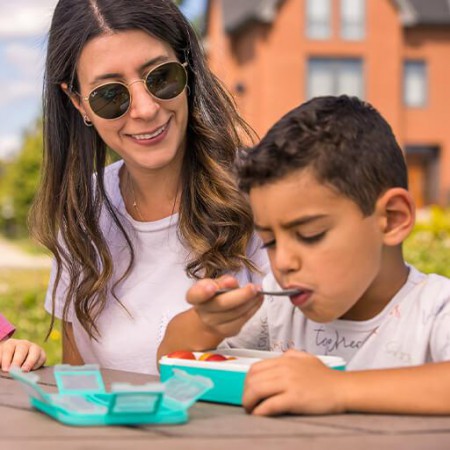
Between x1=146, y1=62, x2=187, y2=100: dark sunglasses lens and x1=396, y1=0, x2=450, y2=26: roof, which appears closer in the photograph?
x1=146, y1=62, x2=187, y2=100: dark sunglasses lens

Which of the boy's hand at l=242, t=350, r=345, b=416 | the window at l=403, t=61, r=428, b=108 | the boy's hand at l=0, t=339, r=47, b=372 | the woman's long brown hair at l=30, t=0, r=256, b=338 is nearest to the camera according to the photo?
the boy's hand at l=242, t=350, r=345, b=416

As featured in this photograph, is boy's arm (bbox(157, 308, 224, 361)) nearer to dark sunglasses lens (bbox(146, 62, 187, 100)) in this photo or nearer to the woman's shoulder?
dark sunglasses lens (bbox(146, 62, 187, 100))

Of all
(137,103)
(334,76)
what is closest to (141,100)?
(137,103)

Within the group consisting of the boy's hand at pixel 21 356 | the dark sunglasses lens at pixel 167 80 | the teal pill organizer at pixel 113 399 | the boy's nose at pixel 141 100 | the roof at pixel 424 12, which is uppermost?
the roof at pixel 424 12

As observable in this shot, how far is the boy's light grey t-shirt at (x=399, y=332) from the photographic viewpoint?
1.97m

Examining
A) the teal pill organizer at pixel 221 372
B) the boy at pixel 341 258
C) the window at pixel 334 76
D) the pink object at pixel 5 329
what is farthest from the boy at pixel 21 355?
the window at pixel 334 76

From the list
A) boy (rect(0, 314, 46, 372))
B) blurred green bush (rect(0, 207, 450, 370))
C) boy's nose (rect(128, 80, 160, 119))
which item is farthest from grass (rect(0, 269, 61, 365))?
boy (rect(0, 314, 46, 372))

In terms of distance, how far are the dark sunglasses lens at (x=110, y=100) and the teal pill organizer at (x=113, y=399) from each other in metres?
1.19

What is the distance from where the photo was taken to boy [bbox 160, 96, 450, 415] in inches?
64.9

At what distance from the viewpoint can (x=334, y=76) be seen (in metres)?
22.6

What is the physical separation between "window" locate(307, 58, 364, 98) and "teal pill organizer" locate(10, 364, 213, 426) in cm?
2128

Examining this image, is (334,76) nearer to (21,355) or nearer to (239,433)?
(21,355)

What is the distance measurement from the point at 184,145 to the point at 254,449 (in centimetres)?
177

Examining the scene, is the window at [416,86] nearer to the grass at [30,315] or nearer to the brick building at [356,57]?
the brick building at [356,57]
